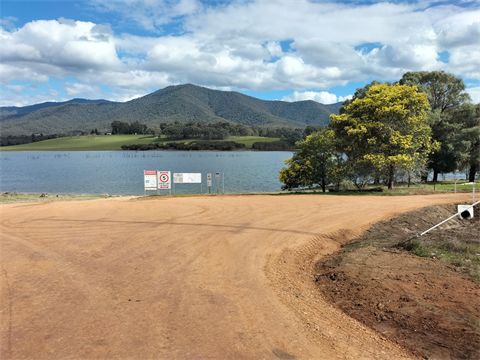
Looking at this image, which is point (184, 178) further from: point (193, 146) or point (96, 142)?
point (96, 142)

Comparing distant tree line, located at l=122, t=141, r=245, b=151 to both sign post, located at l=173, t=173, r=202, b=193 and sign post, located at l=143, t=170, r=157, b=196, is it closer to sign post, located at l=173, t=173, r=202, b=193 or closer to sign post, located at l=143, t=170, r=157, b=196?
sign post, located at l=143, t=170, r=157, b=196

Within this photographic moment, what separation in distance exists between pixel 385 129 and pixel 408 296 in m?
21.2

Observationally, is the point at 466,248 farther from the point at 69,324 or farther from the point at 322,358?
the point at 69,324

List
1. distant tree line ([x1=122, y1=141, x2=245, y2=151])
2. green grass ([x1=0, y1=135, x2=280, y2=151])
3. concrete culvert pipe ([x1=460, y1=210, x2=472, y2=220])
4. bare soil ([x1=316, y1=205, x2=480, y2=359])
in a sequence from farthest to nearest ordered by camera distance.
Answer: green grass ([x1=0, y1=135, x2=280, y2=151]), distant tree line ([x1=122, y1=141, x2=245, y2=151]), concrete culvert pipe ([x1=460, y1=210, x2=472, y2=220]), bare soil ([x1=316, y1=205, x2=480, y2=359])

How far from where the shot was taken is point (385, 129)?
25.5 meters

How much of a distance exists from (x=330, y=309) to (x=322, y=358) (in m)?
1.86

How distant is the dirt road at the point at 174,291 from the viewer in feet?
16.8

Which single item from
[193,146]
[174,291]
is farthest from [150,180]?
[193,146]

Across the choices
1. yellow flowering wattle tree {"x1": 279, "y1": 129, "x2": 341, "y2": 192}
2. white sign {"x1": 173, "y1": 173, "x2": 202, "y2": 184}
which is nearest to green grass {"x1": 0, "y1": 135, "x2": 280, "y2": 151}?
yellow flowering wattle tree {"x1": 279, "y1": 129, "x2": 341, "y2": 192}

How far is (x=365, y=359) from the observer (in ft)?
15.9

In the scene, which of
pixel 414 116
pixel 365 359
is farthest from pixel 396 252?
pixel 414 116

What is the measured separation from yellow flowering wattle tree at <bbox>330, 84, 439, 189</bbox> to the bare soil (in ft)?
50.9

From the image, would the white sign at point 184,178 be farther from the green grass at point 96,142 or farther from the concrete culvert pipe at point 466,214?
the green grass at point 96,142

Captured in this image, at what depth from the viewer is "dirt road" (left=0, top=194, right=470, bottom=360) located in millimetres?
5133
